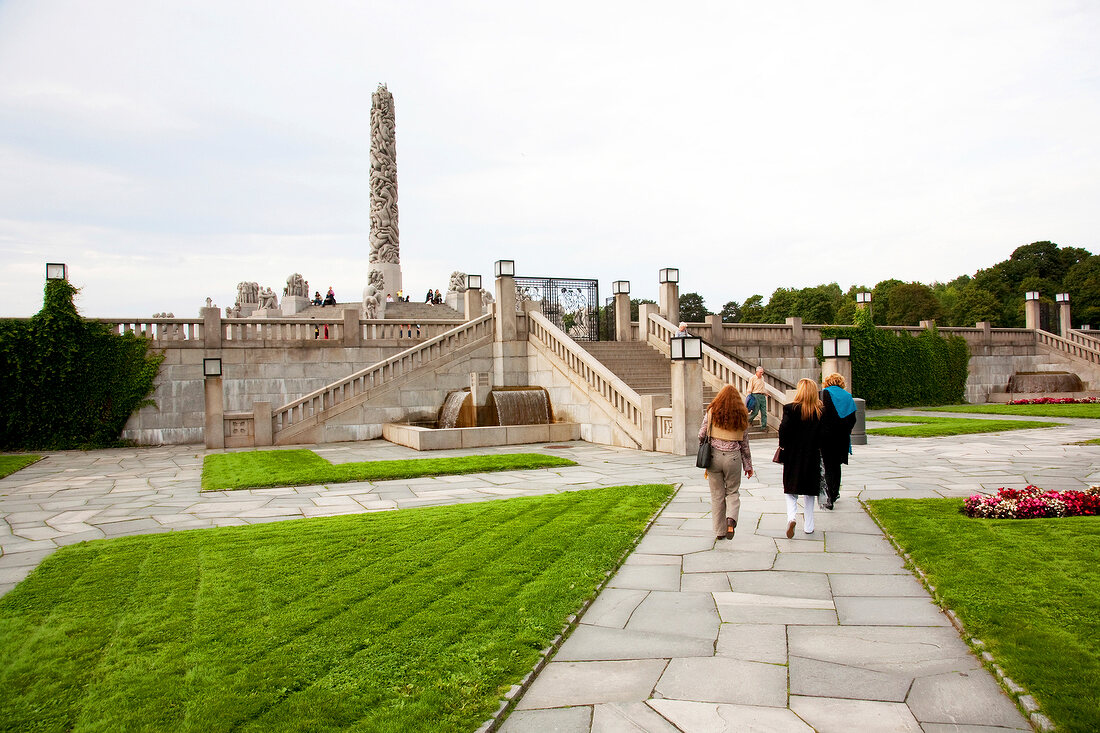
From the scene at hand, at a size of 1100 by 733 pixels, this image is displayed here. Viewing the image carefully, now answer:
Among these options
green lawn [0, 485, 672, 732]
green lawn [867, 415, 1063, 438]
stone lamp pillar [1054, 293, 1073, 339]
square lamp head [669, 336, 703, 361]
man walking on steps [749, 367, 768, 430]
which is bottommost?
green lawn [0, 485, 672, 732]

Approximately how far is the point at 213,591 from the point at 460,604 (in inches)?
82.2

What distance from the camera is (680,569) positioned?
21.4ft

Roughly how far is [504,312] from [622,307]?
4.36 meters

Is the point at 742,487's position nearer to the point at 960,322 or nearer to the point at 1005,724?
the point at 1005,724

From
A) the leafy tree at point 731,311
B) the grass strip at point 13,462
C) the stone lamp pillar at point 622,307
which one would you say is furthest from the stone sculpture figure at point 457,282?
the leafy tree at point 731,311

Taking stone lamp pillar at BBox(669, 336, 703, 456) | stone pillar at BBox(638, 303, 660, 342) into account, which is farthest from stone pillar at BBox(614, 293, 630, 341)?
stone lamp pillar at BBox(669, 336, 703, 456)

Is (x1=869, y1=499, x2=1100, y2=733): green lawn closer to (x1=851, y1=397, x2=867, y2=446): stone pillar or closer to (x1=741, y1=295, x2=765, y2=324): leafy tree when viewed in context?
(x1=851, y1=397, x2=867, y2=446): stone pillar

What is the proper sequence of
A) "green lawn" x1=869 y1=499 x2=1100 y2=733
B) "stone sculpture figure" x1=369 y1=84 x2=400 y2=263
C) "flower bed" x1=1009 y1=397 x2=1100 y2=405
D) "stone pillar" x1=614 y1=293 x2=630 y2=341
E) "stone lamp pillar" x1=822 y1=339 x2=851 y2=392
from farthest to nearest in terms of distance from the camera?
"stone sculpture figure" x1=369 y1=84 x2=400 y2=263
"flower bed" x1=1009 y1=397 x2=1100 y2=405
"stone pillar" x1=614 y1=293 x2=630 y2=341
"stone lamp pillar" x1=822 y1=339 x2=851 y2=392
"green lawn" x1=869 y1=499 x2=1100 y2=733

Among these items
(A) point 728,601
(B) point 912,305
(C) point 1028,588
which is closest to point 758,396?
(C) point 1028,588

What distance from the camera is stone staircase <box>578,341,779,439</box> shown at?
21.3 m

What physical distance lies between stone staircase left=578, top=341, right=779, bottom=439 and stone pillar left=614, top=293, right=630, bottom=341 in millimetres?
646

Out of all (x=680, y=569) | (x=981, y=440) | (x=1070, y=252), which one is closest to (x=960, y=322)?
(x=1070, y=252)

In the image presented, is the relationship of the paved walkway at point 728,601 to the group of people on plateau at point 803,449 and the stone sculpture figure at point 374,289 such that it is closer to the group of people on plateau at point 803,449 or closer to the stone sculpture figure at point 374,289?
the group of people on plateau at point 803,449

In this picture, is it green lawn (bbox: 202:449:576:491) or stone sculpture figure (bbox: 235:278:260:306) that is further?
stone sculpture figure (bbox: 235:278:260:306)
